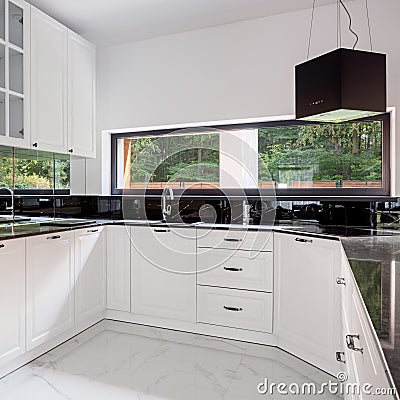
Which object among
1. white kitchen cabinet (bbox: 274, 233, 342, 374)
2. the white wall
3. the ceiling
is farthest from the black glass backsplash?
the ceiling

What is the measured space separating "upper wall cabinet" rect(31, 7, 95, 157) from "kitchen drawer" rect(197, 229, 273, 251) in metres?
1.38

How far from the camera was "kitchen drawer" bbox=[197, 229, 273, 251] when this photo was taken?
272 cm

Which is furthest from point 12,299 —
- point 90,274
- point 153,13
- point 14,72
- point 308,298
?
point 153,13

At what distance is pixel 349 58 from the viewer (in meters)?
1.86

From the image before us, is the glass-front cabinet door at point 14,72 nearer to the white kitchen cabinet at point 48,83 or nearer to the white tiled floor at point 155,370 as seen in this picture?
the white kitchen cabinet at point 48,83

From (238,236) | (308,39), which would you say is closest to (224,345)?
(238,236)

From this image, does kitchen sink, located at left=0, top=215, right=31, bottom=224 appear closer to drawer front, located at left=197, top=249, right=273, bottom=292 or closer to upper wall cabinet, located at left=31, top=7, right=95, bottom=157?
upper wall cabinet, located at left=31, top=7, right=95, bottom=157

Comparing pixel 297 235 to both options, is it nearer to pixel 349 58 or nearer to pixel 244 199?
pixel 244 199

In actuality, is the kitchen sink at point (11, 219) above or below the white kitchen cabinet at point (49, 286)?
above

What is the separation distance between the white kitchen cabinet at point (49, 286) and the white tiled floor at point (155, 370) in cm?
17

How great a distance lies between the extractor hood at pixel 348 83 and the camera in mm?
1851

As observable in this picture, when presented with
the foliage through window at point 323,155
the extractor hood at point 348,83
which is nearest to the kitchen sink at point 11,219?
the foliage through window at point 323,155

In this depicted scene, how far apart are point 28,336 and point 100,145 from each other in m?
1.93

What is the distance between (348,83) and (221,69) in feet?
5.24
